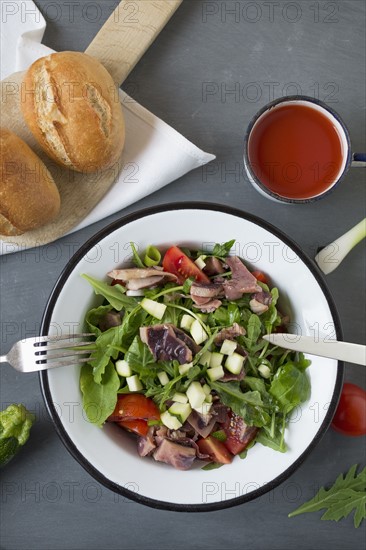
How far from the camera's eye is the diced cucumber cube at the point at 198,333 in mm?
1340

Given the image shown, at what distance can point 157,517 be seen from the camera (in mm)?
1604

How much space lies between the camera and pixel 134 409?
1362mm

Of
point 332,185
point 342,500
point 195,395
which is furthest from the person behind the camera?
point 342,500

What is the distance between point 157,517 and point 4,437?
17.7 inches

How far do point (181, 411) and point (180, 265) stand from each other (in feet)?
1.04

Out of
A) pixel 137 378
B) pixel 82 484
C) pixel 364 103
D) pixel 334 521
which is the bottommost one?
pixel 334 521

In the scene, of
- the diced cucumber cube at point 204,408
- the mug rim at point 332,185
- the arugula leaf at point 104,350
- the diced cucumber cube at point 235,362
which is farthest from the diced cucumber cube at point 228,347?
the mug rim at point 332,185

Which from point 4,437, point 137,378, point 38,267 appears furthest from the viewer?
point 38,267

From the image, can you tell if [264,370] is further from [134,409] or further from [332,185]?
[332,185]

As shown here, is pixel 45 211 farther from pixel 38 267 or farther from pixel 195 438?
pixel 195 438

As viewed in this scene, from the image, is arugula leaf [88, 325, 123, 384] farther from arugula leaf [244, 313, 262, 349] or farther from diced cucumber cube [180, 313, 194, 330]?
arugula leaf [244, 313, 262, 349]

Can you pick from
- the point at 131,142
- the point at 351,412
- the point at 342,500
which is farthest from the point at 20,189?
the point at 342,500

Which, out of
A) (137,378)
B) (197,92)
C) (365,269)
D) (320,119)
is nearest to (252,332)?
(137,378)

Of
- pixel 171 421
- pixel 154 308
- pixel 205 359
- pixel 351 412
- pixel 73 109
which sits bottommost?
pixel 351 412
